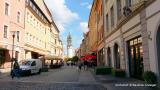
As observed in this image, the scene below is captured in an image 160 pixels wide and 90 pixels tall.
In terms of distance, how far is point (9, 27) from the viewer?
32625 mm

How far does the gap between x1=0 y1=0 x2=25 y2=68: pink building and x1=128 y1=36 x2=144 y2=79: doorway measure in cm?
1686

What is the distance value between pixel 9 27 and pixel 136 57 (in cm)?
2088

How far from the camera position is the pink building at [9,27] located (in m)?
30.3

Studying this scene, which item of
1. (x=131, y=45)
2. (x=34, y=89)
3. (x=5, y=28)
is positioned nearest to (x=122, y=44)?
(x=131, y=45)

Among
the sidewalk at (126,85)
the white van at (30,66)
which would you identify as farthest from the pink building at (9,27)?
the sidewalk at (126,85)

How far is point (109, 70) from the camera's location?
918 inches

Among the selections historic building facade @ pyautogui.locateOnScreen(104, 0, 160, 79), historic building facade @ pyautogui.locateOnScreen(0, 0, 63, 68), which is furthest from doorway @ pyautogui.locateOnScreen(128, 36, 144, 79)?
historic building facade @ pyautogui.locateOnScreen(0, 0, 63, 68)

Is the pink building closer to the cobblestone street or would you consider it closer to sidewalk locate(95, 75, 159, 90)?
the cobblestone street

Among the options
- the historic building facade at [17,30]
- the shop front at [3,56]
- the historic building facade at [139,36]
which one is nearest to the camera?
the historic building facade at [139,36]

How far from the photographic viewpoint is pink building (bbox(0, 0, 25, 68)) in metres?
30.3

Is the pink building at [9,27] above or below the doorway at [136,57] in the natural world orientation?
above

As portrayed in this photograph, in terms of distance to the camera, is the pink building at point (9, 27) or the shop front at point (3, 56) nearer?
the shop front at point (3, 56)

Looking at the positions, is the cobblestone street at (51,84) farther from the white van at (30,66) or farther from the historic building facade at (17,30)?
the historic building facade at (17,30)

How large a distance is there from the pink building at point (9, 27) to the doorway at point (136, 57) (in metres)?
16.9
